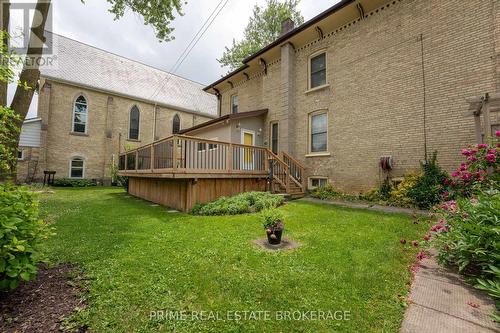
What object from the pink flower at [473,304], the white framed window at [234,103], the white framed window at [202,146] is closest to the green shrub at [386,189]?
the pink flower at [473,304]

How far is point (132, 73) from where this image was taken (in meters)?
23.2

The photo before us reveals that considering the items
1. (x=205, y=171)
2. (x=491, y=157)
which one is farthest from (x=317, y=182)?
(x=491, y=157)

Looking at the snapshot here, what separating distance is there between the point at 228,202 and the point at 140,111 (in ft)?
61.2

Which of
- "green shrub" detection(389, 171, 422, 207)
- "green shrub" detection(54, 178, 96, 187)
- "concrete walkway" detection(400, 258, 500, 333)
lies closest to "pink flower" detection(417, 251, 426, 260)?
"concrete walkway" detection(400, 258, 500, 333)

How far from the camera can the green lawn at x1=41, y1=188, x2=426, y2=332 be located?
2215 mm

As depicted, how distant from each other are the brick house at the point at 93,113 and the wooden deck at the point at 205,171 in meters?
10.7

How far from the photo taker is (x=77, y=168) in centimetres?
1816

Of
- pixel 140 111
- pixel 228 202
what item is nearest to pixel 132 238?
pixel 228 202

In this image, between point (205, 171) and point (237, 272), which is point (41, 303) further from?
point (205, 171)

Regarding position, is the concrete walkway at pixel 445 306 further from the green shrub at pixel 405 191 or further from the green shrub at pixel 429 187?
the green shrub at pixel 405 191

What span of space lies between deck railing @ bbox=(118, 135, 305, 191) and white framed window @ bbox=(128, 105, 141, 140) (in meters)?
11.6

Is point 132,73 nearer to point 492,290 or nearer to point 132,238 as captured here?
point 132,238

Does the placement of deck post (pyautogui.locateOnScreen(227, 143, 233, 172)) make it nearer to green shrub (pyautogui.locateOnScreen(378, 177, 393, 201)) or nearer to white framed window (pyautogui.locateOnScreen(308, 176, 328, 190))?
white framed window (pyautogui.locateOnScreen(308, 176, 328, 190))

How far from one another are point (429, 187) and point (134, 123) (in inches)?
893
